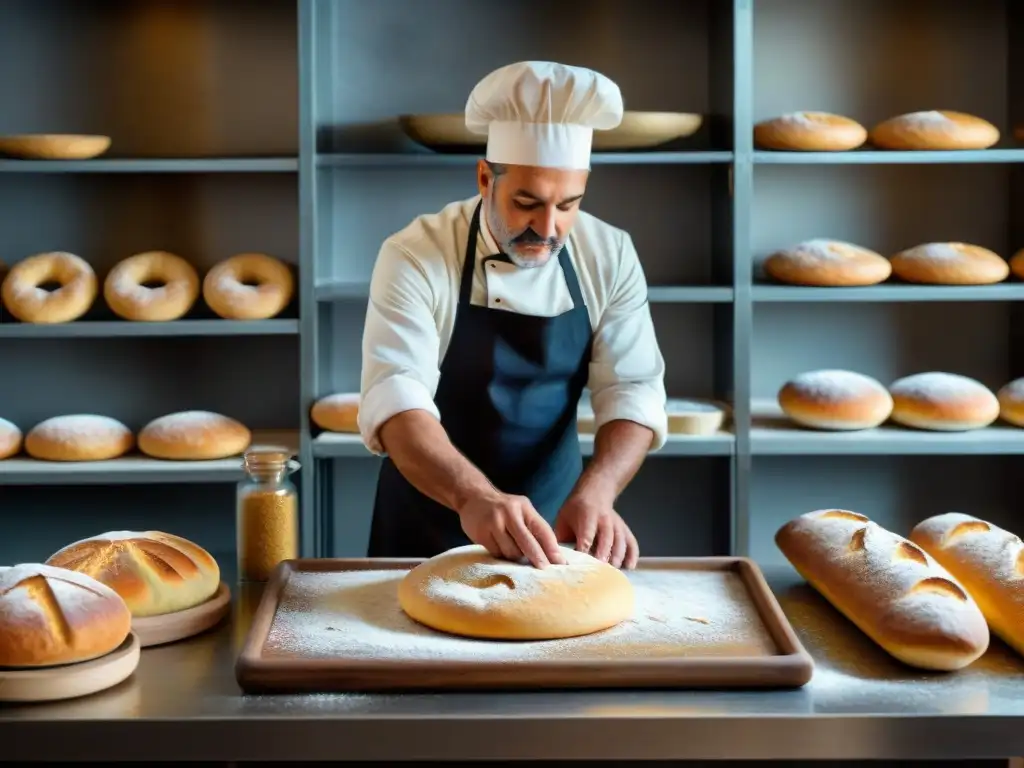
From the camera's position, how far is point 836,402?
122 inches

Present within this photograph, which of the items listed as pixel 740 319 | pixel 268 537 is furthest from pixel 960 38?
pixel 268 537

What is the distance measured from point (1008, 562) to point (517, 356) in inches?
40.1

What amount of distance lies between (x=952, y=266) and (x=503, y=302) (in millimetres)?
1502

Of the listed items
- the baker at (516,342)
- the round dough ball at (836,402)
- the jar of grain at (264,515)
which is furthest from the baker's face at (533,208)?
the round dough ball at (836,402)

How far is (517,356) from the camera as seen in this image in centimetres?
222

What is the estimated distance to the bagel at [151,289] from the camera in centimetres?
310

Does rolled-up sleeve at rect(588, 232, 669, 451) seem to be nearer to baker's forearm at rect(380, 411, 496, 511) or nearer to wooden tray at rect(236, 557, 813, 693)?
baker's forearm at rect(380, 411, 496, 511)

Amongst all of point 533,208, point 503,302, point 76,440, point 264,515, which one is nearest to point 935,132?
point 503,302

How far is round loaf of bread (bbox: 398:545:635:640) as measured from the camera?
136 centimetres

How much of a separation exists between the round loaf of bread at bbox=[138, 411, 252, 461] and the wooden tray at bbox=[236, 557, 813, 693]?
1.54 meters

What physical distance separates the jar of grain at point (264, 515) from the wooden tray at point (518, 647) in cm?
7

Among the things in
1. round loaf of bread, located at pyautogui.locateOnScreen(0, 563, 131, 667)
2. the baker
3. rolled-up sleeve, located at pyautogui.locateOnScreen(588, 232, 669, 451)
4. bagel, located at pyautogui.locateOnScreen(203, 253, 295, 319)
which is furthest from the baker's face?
bagel, located at pyautogui.locateOnScreen(203, 253, 295, 319)

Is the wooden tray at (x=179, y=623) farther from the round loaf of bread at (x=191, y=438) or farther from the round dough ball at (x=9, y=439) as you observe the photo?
the round dough ball at (x=9, y=439)

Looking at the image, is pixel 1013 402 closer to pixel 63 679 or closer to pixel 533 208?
pixel 533 208
